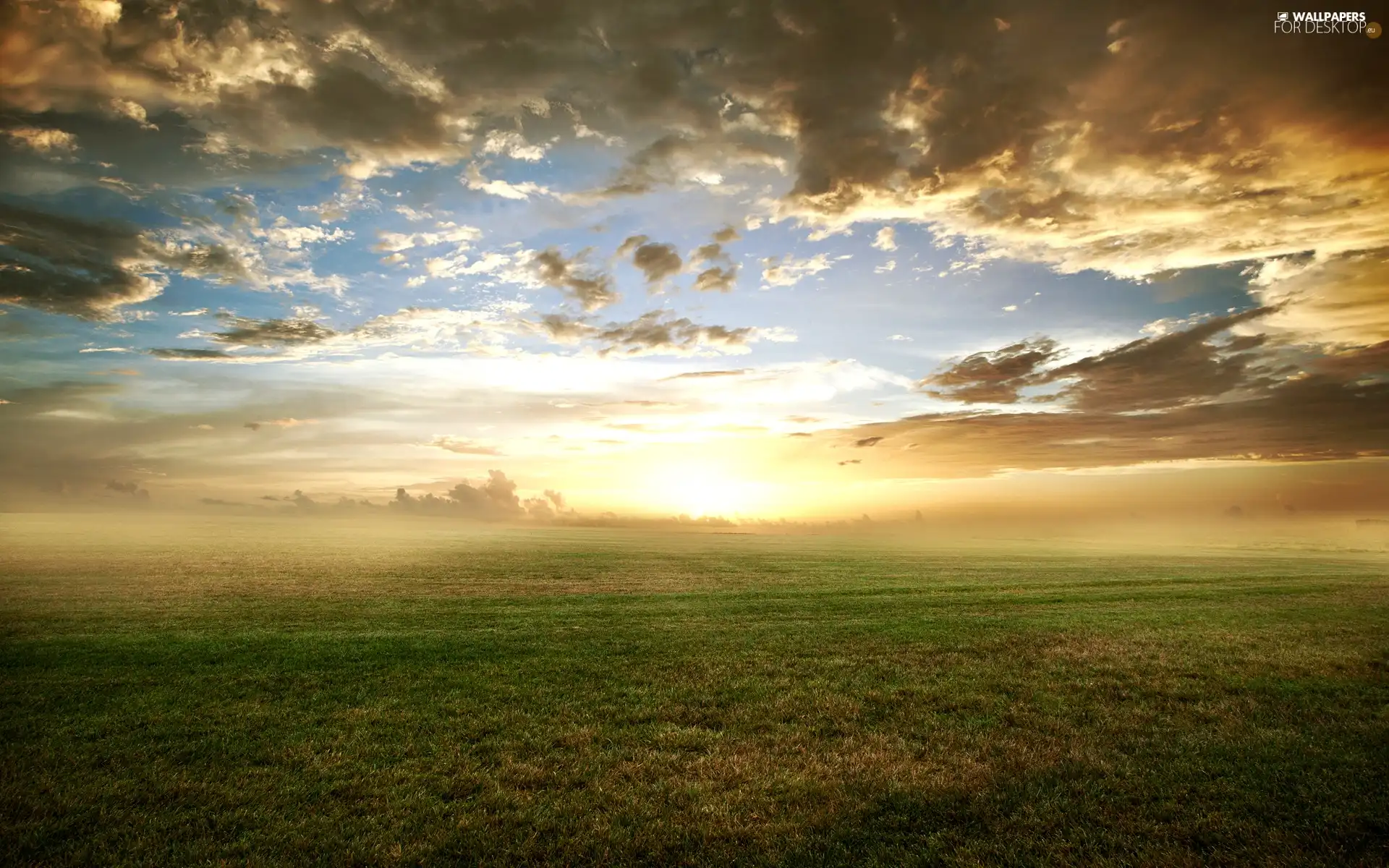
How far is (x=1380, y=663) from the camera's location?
1880cm

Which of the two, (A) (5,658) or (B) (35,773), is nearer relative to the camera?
(B) (35,773)

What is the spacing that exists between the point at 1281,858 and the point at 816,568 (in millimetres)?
45886

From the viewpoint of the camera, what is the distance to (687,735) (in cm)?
1217

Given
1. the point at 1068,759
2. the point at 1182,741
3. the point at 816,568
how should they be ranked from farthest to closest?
the point at 816,568, the point at 1182,741, the point at 1068,759

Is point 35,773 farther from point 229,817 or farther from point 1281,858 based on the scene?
point 1281,858

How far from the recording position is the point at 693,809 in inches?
359

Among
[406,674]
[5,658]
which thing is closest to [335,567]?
[5,658]

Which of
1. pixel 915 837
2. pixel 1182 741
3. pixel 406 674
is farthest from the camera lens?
pixel 406 674

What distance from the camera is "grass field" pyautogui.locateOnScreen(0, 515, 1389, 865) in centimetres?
838

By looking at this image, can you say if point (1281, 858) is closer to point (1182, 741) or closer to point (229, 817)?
point (1182, 741)

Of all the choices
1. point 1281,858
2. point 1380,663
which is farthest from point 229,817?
point 1380,663

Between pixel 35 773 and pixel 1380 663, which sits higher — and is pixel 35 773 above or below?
above

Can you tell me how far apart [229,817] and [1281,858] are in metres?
14.7

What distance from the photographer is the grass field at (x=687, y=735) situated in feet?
27.5
